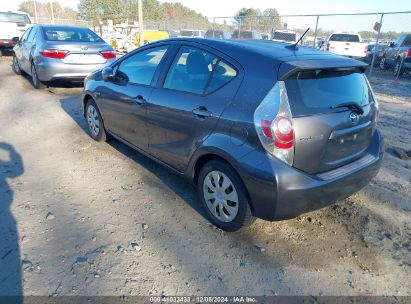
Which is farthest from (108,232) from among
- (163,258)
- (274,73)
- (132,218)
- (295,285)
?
(274,73)

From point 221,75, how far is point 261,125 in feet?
2.28

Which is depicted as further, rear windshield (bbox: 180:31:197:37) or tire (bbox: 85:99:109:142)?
rear windshield (bbox: 180:31:197:37)

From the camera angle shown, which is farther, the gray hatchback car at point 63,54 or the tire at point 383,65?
the tire at point 383,65

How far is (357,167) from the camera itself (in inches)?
116

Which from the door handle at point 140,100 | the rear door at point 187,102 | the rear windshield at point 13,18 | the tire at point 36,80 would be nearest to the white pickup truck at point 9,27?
the rear windshield at point 13,18

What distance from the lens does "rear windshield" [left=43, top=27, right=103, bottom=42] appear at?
821cm

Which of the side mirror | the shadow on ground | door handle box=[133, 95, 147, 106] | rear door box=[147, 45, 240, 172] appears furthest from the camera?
the side mirror

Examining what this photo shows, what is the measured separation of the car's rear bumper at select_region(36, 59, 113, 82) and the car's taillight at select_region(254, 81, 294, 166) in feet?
21.3

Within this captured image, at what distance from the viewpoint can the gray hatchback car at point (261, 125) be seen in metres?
2.55

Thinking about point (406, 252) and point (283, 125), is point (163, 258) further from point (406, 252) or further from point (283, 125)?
point (406, 252)

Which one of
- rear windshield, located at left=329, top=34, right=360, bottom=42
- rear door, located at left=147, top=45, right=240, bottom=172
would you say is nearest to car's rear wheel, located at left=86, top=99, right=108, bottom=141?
rear door, located at left=147, top=45, right=240, bottom=172

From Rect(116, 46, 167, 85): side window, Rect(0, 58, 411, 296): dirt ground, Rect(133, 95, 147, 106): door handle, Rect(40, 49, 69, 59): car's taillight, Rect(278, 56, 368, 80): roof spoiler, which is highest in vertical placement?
Rect(278, 56, 368, 80): roof spoiler

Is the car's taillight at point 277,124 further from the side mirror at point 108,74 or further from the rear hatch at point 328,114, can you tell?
the side mirror at point 108,74

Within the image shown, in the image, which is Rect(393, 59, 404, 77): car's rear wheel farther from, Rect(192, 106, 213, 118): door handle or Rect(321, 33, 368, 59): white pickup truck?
Rect(192, 106, 213, 118): door handle
